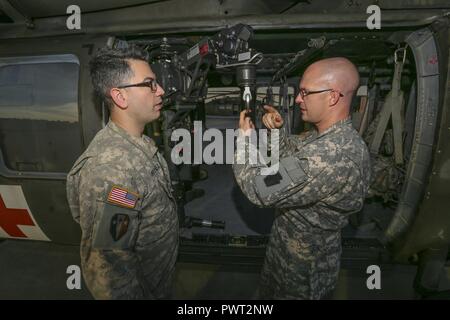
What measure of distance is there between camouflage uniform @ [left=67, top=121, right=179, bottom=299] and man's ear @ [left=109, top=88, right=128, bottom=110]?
116 mm

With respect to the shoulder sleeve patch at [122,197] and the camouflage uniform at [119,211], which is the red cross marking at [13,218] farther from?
the shoulder sleeve patch at [122,197]

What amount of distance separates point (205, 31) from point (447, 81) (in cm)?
162

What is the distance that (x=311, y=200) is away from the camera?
60.4 inches

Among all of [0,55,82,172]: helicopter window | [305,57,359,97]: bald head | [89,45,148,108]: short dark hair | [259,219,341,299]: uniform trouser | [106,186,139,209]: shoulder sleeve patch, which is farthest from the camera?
[0,55,82,172]: helicopter window

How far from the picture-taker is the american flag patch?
4.18 feet

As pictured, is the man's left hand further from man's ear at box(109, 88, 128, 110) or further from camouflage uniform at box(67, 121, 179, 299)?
man's ear at box(109, 88, 128, 110)

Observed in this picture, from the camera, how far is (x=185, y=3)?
87.4 inches

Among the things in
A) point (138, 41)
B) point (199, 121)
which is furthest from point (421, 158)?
point (199, 121)

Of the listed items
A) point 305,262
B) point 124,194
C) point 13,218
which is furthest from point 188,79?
point 13,218

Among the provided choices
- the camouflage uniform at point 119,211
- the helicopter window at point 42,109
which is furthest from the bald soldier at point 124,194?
the helicopter window at point 42,109

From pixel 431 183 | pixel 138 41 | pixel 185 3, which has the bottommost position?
pixel 431 183

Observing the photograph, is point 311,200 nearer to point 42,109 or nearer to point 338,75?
point 338,75

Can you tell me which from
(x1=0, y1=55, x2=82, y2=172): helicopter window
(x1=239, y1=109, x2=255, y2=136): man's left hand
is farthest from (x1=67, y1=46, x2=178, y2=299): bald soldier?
(x1=0, y1=55, x2=82, y2=172): helicopter window
